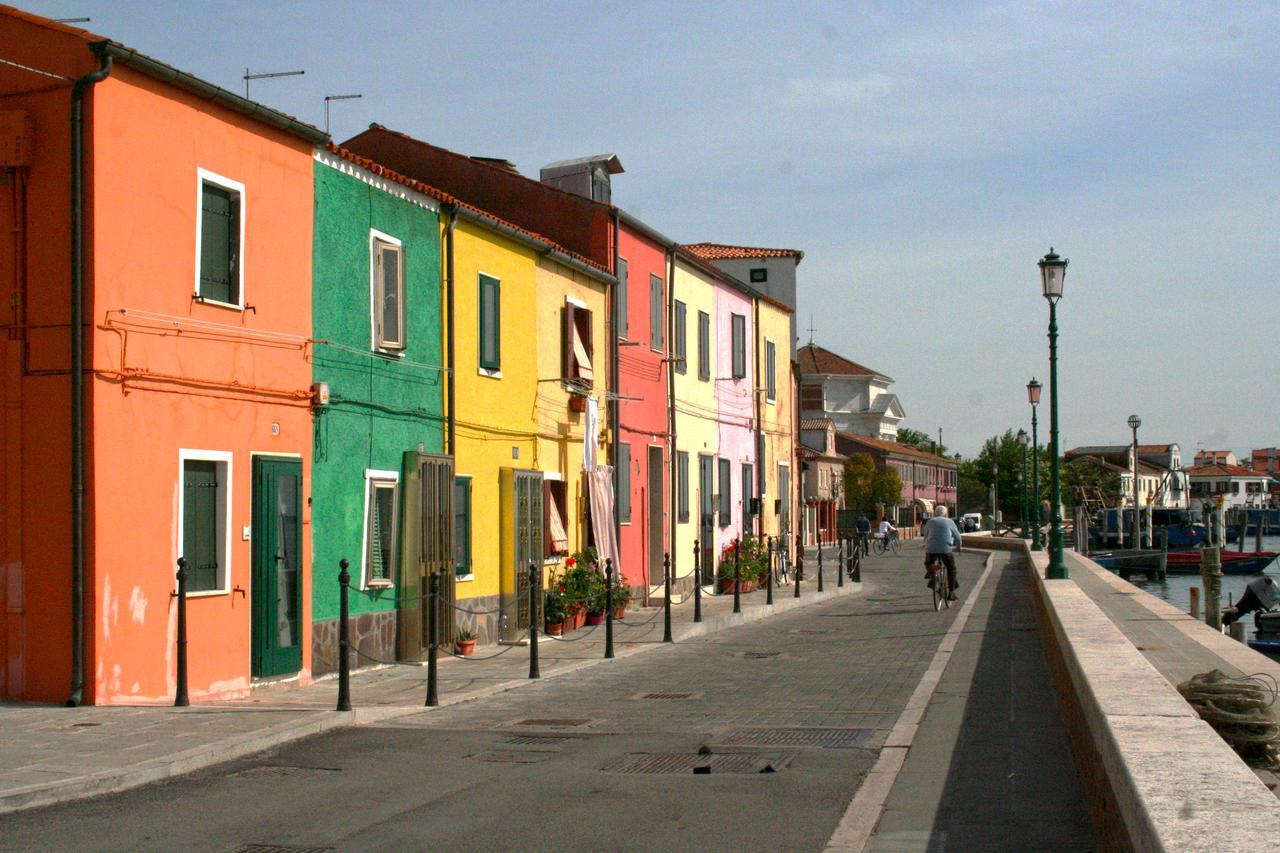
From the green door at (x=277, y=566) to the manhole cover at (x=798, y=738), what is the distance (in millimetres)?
5361

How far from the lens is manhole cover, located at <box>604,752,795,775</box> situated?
9477mm

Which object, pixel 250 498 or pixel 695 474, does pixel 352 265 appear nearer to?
pixel 250 498

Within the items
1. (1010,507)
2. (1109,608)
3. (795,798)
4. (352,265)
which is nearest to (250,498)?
(352,265)

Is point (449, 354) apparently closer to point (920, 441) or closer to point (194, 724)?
point (194, 724)

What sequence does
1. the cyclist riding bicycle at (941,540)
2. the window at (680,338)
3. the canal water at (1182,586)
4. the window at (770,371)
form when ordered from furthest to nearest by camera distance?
the canal water at (1182,586), the window at (770,371), the window at (680,338), the cyclist riding bicycle at (941,540)

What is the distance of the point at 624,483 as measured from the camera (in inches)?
1028

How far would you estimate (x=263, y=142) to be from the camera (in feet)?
47.7

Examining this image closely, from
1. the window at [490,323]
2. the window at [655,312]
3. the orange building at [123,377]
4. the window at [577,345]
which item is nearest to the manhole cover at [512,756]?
the orange building at [123,377]

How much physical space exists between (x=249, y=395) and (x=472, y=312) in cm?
563

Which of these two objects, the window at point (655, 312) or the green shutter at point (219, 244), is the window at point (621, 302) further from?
the green shutter at point (219, 244)

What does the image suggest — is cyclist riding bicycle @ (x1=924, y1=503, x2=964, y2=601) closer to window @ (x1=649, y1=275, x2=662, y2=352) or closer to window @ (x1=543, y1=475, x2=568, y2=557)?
window @ (x1=649, y1=275, x2=662, y2=352)

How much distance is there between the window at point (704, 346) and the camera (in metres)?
31.3

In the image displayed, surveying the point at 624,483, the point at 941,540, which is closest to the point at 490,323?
the point at 624,483

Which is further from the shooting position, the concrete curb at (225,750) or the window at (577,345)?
the window at (577,345)
